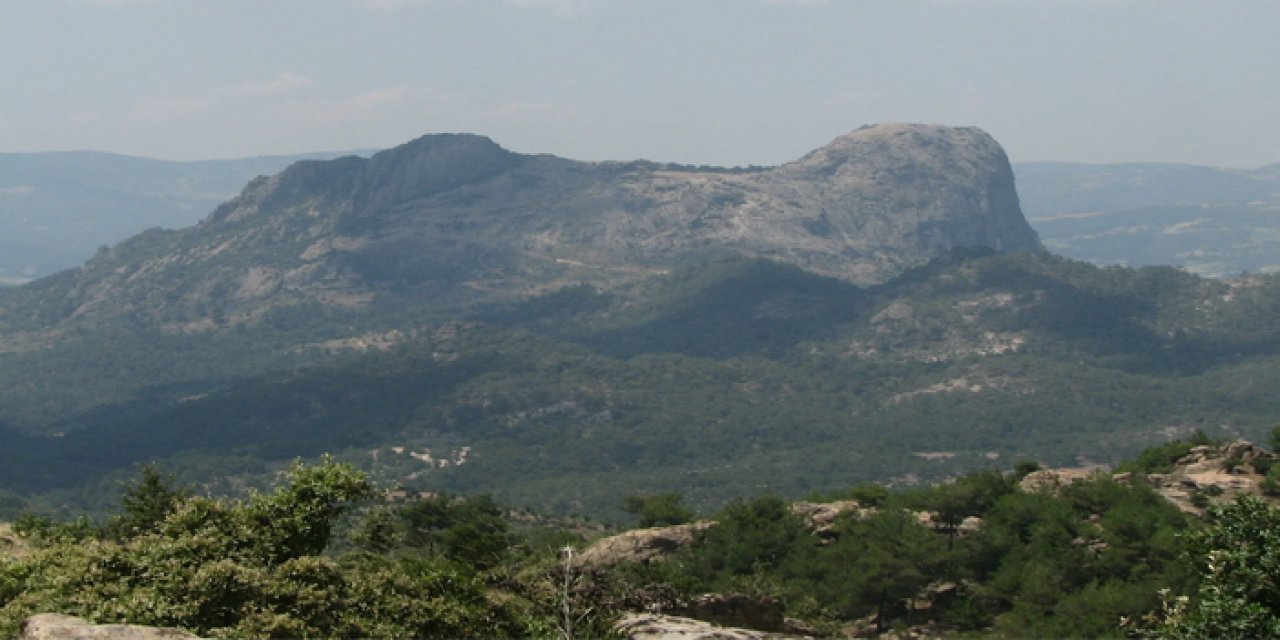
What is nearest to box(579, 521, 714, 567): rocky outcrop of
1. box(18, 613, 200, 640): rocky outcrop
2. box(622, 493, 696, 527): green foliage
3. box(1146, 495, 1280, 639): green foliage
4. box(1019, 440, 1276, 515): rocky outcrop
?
box(622, 493, 696, 527): green foliage

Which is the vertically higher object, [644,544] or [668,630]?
[668,630]

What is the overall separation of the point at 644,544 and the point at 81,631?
46018 millimetres

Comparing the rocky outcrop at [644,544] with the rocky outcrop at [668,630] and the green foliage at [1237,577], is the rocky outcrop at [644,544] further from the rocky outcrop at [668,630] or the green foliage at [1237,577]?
the green foliage at [1237,577]

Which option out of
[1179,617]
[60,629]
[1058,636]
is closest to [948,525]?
[1058,636]

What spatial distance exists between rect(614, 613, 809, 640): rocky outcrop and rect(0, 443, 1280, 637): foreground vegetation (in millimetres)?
582

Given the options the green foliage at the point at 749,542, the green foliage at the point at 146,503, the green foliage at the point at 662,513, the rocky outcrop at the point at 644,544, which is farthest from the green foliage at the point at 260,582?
the green foliage at the point at 662,513

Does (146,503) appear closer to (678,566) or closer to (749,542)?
(678,566)

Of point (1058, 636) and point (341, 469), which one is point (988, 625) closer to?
point (1058, 636)

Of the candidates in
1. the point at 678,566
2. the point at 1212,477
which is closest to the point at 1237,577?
the point at 678,566

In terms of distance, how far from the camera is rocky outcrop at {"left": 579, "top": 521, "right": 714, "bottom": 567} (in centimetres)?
6253

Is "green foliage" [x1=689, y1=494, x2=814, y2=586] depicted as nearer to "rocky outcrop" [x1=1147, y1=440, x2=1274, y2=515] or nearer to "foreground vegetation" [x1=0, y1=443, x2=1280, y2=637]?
"foreground vegetation" [x1=0, y1=443, x2=1280, y2=637]

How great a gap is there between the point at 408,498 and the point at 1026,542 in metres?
77.1

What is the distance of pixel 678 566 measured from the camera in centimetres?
5812

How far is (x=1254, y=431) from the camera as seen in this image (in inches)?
7653
